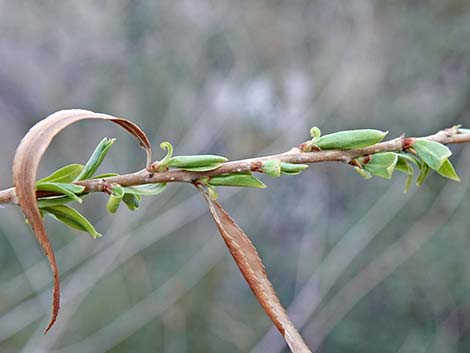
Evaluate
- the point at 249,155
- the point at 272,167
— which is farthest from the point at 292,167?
the point at 249,155

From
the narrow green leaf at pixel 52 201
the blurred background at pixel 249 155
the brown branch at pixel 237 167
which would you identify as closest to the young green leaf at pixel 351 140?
the brown branch at pixel 237 167

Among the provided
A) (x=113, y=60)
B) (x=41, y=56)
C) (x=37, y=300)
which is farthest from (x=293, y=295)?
(x=41, y=56)

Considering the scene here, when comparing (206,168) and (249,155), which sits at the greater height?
(206,168)

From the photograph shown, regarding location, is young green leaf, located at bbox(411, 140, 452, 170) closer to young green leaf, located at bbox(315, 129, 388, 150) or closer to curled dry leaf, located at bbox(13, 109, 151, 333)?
young green leaf, located at bbox(315, 129, 388, 150)

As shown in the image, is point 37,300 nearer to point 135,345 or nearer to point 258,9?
point 135,345

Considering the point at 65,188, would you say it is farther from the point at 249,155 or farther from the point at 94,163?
the point at 249,155

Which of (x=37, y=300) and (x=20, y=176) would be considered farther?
(x=37, y=300)

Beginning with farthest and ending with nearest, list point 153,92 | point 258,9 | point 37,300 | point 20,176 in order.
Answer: point 258,9
point 153,92
point 37,300
point 20,176

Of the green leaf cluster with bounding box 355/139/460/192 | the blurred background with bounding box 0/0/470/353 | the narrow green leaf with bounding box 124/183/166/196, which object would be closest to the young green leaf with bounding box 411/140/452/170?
the green leaf cluster with bounding box 355/139/460/192
